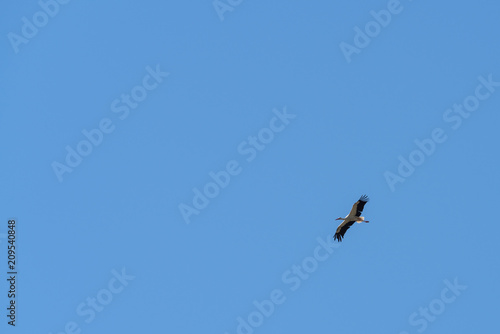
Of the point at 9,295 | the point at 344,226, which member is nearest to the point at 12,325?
the point at 9,295

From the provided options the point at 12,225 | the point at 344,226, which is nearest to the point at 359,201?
the point at 344,226

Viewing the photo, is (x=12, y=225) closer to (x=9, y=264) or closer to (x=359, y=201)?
(x=9, y=264)

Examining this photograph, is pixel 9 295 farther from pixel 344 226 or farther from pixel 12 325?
pixel 344 226

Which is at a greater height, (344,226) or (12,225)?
(12,225)

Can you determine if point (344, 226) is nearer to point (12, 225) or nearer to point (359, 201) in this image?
point (359, 201)

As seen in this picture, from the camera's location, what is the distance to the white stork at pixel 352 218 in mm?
154625

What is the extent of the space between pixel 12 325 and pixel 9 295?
2.03 m

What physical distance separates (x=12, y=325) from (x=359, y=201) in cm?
2227

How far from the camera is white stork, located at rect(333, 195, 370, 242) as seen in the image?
155m

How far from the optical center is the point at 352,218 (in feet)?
512

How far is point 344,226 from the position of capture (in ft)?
515

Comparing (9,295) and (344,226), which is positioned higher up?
(9,295)

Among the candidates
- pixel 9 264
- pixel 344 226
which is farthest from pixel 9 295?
pixel 344 226

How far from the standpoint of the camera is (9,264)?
502ft
